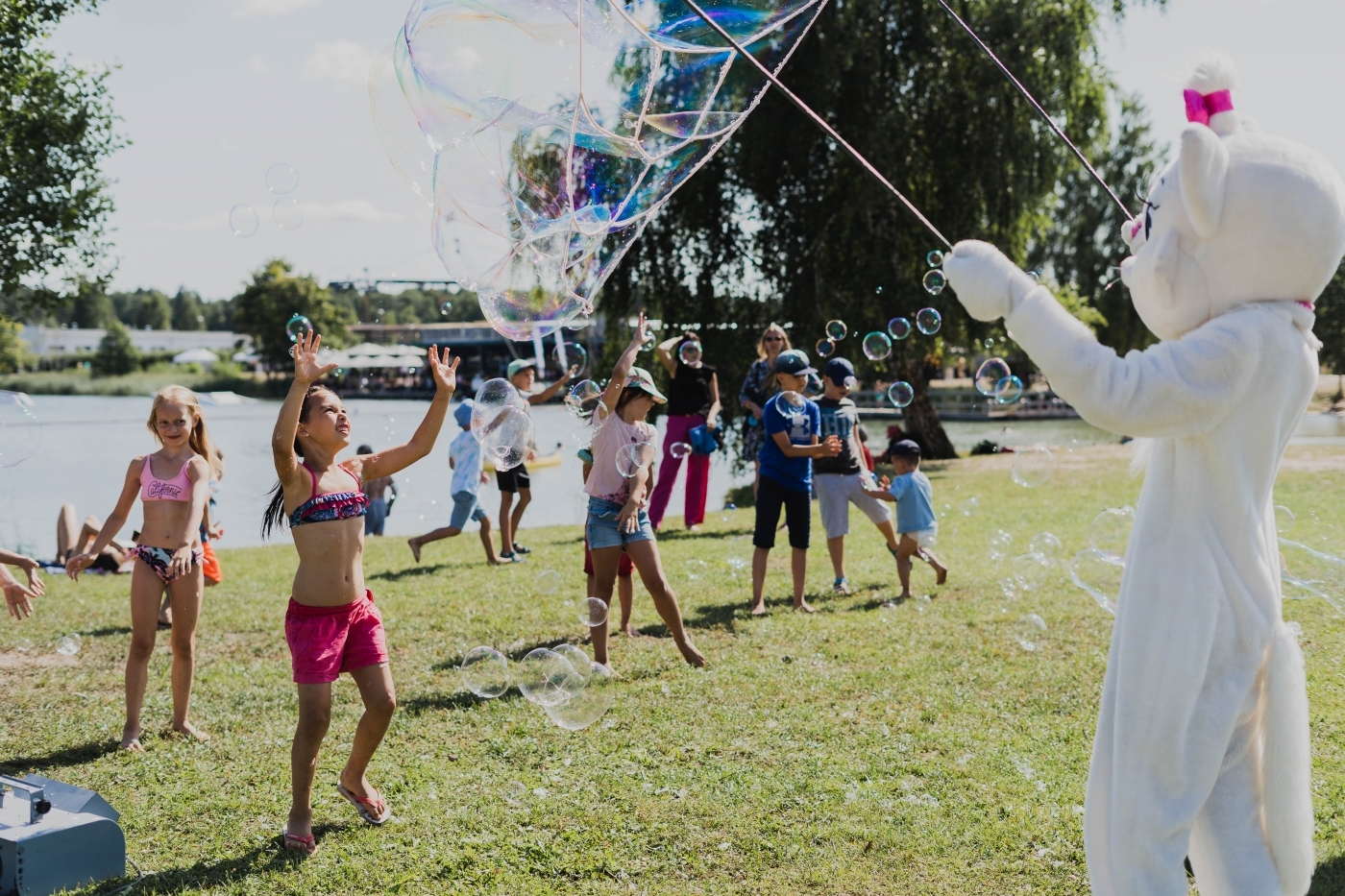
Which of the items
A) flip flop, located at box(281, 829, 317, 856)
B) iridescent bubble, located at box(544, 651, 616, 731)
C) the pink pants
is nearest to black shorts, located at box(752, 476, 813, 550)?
the pink pants

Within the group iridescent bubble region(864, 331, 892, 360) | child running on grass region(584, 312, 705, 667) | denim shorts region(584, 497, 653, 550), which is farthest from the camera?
iridescent bubble region(864, 331, 892, 360)

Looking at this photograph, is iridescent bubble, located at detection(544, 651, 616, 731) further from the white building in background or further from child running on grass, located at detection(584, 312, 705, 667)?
the white building in background

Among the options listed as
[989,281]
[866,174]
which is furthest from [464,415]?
[866,174]

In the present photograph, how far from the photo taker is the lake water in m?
17.1

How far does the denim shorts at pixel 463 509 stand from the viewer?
422 inches

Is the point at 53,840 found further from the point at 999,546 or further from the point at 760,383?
the point at 999,546

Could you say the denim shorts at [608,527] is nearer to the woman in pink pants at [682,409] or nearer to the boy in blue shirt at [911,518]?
the boy in blue shirt at [911,518]

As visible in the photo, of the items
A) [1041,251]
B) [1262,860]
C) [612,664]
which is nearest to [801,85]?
[612,664]

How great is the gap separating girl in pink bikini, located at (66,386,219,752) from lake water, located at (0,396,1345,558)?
787 millimetres

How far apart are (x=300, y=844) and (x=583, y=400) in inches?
137

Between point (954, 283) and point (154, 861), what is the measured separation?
11.9 feet

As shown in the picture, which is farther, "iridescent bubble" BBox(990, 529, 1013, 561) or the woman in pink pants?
the woman in pink pants

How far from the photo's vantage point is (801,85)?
58.9 ft

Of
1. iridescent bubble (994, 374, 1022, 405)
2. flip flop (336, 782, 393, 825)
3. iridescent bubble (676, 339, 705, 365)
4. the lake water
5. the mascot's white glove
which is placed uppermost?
the mascot's white glove
